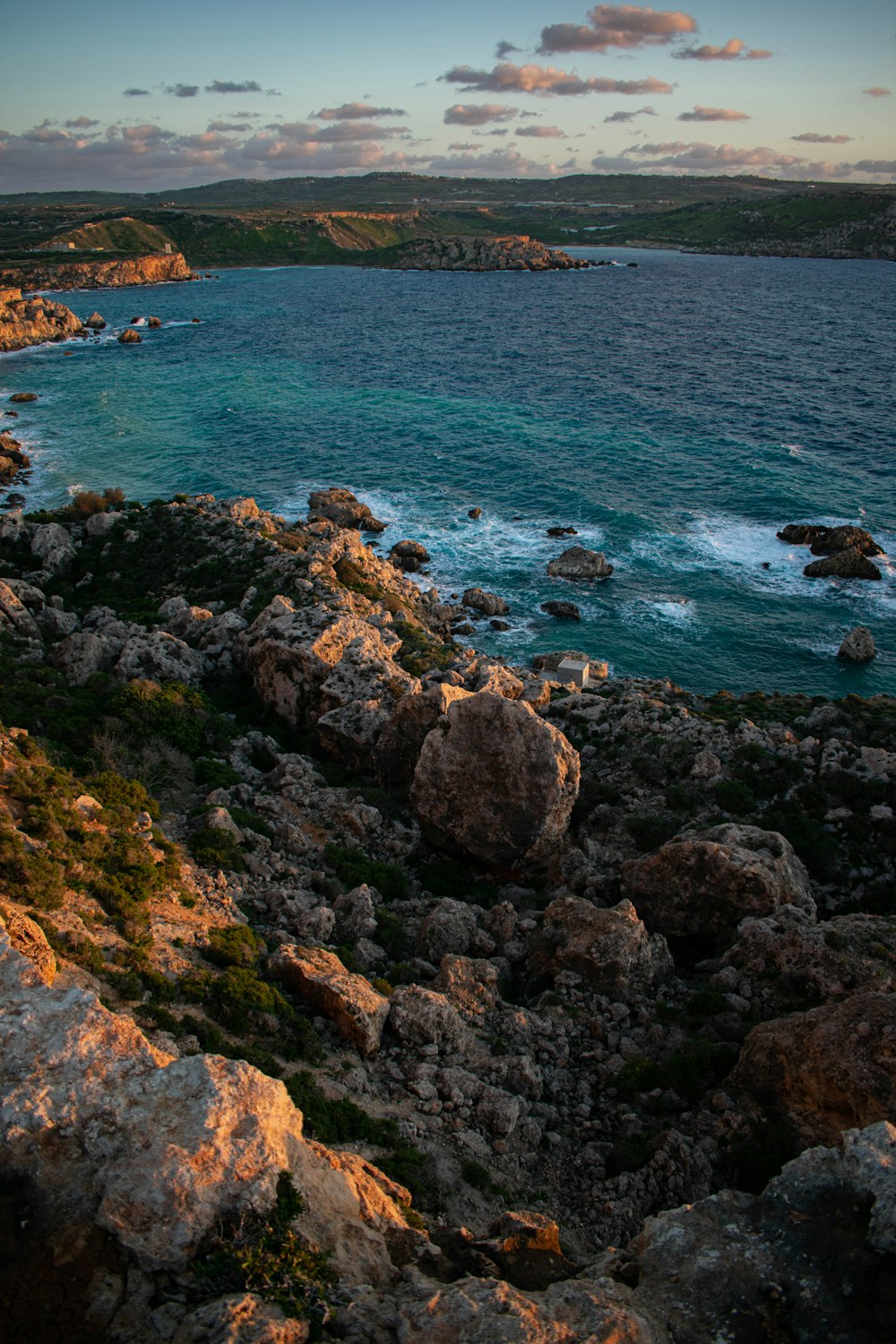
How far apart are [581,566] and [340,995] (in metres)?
47.7

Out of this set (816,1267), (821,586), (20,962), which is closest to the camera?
(816,1267)

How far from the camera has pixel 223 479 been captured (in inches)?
3093

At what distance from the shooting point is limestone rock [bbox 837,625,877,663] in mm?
48812

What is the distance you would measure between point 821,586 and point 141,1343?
60266mm

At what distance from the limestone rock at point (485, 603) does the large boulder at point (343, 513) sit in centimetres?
1547

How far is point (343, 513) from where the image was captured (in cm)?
6744

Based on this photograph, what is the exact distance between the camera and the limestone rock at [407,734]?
92.2ft

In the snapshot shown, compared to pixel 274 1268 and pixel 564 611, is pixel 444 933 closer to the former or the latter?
pixel 274 1268

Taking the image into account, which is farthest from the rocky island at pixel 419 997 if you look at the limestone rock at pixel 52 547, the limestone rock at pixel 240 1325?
the limestone rock at pixel 52 547

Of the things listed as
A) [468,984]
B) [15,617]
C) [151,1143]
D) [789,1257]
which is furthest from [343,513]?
[789,1257]

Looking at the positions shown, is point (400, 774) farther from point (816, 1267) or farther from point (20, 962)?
point (816, 1267)

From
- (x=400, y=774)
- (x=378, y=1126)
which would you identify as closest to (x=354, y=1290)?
(x=378, y=1126)

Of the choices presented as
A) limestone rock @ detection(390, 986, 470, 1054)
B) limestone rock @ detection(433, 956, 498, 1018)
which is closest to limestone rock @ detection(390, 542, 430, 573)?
limestone rock @ detection(433, 956, 498, 1018)

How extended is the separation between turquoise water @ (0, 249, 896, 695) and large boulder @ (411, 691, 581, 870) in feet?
82.1
